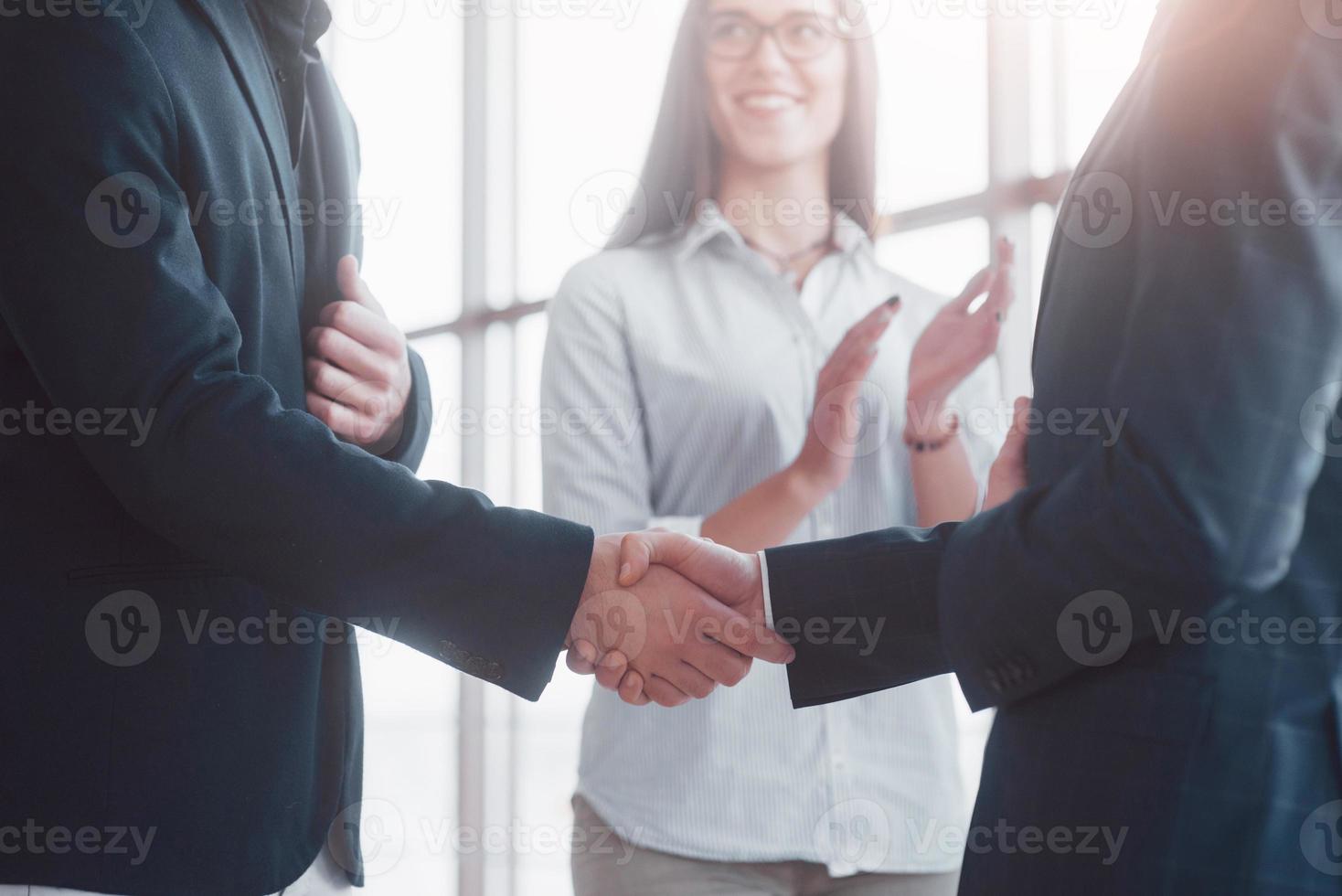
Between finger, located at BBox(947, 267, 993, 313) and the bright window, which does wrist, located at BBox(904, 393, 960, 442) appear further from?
the bright window

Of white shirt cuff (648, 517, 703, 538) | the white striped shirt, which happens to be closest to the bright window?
the white striped shirt

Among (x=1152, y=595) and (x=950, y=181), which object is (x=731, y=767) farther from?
(x=950, y=181)

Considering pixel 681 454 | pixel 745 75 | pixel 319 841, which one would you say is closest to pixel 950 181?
pixel 745 75

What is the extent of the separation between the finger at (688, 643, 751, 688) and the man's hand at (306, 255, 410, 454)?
0.49 m

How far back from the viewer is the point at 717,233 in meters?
1.98

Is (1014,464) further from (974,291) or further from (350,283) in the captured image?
(350,283)

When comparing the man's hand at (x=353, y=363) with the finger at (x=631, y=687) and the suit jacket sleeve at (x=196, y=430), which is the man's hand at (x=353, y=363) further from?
the finger at (x=631, y=687)

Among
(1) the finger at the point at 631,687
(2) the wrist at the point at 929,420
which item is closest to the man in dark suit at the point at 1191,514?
(1) the finger at the point at 631,687

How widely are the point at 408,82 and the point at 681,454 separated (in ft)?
Result: 11.1

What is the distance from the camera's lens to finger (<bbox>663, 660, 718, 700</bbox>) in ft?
5.11

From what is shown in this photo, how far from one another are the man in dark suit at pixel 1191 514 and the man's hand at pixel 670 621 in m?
0.51

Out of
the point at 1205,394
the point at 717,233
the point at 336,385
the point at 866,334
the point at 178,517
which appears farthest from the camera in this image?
the point at 717,233

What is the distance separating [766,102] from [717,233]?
9.0 inches

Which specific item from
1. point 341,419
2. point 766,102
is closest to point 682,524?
point 341,419
